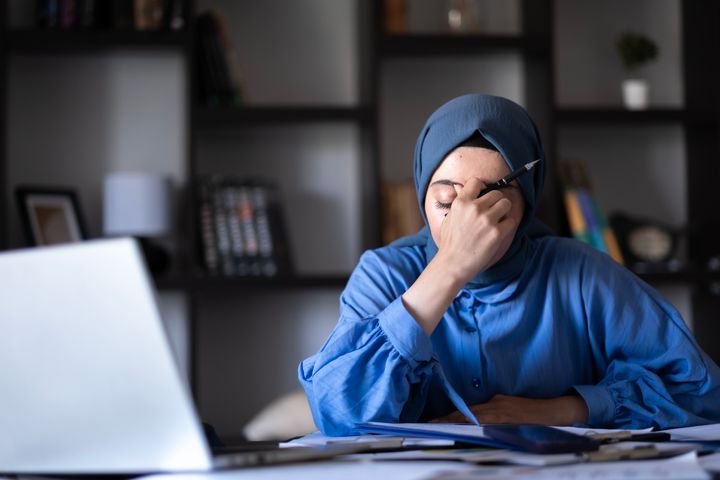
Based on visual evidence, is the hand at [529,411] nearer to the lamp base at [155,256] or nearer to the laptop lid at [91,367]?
the laptop lid at [91,367]

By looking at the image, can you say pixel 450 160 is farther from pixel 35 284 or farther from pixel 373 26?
pixel 373 26

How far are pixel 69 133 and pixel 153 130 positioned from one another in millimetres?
272

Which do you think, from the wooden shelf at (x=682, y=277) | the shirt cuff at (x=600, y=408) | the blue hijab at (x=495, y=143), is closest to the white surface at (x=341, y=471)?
the shirt cuff at (x=600, y=408)

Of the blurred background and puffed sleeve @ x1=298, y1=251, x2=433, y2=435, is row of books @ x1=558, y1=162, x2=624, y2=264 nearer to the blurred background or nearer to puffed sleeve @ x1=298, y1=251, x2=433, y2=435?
the blurred background

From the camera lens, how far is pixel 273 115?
2979 millimetres

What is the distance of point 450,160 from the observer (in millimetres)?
1399

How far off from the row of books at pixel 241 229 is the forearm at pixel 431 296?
1756mm

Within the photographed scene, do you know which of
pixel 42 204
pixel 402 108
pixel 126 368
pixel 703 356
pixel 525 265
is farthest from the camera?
pixel 402 108

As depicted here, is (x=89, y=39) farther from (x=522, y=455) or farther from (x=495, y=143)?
(x=522, y=455)

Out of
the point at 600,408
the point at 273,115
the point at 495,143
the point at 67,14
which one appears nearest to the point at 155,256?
the point at 273,115

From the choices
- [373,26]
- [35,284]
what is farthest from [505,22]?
[35,284]

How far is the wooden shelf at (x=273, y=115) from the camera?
2965 mm

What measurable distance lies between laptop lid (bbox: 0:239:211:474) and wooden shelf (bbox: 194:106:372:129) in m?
2.29

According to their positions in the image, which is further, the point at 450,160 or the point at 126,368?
the point at 450,160
